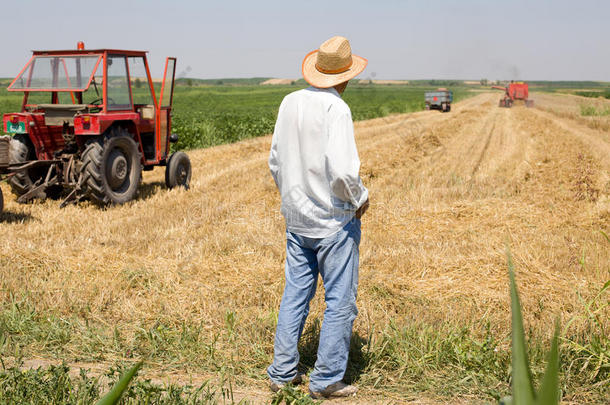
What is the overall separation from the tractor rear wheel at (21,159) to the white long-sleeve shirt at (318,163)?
245 inches

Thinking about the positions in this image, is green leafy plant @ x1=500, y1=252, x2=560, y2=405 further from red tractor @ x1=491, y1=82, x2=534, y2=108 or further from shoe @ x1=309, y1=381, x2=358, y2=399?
red tractor @ x1=491, y1=82, x2=534, y2=108

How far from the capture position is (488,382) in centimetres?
338

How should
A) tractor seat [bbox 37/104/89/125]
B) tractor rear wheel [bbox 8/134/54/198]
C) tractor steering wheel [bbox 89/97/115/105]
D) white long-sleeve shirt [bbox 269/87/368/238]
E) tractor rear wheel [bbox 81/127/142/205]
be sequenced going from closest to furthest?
white long-sleeve shirt [bbox 269/87/368/238]
tractor rear wheel [bbox 81/127/142/205]
tractor rear wheel [bbox 8/134/54/198]
tractor seat [bbox 37/104/89/125]
tractor steering wheel [bbox 89/97/115/105]

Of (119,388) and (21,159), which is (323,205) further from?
(21,159)

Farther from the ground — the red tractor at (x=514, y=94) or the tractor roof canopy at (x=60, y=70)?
the red tractor at (x=514, y=94)

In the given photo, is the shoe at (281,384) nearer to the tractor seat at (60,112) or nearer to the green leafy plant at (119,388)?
the green leafy plant at (119,388)

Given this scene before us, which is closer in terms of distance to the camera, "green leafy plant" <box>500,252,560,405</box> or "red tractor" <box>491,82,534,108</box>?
"green leafy plant" <box>500,252,560,405</box>

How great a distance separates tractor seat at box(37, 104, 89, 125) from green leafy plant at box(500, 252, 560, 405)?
8.61m

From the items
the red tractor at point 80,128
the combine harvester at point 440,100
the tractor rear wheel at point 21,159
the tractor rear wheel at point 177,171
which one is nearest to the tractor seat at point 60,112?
the red tractor at point 80,128

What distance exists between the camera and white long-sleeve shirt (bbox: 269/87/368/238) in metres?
3.04

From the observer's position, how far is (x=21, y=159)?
8.29 meters

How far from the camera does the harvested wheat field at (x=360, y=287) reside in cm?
357

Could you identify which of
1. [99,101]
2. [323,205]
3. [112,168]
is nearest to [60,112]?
[99,101]

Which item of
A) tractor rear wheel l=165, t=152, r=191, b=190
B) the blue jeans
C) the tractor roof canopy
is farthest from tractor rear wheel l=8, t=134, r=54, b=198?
the blue jeans
